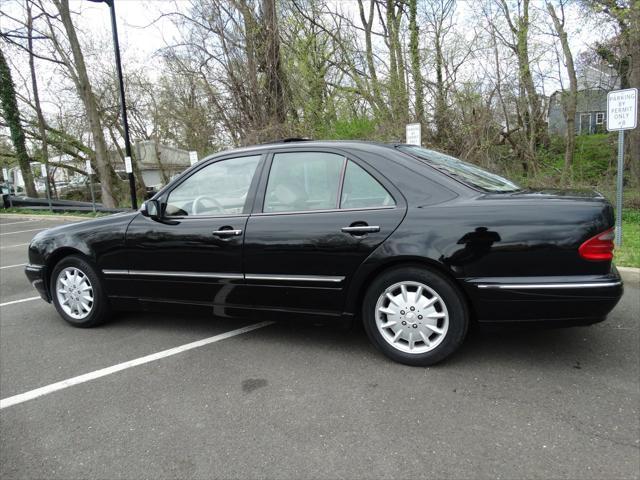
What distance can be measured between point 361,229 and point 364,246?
0.38ft

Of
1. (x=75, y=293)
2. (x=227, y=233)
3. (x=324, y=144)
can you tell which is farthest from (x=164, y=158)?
(x=324, y=144)

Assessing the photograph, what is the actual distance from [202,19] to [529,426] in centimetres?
1337

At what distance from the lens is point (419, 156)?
3.32 meters

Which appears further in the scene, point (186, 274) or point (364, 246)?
point (186, 274)

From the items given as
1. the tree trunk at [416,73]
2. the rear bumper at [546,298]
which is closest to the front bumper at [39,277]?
the rear bumper at [546,298]

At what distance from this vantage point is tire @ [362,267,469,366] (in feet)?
9.63

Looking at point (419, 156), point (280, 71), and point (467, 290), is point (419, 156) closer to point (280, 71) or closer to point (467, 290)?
point (467, 290)

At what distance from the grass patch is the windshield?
2.97 m

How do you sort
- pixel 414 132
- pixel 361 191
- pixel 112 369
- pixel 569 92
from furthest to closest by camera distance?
pixel 569 92 → pixel 414 132 → pixel 112 369 → pixel 361 191

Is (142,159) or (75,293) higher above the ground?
(142,159)

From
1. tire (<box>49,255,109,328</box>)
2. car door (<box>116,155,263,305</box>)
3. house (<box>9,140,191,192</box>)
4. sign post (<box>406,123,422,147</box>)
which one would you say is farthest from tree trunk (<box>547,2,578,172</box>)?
house (<box>9,140,191,192</box>)

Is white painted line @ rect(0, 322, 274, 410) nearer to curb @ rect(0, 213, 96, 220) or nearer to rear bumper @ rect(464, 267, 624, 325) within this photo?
rear bumper @ rect(464, 267, 624, 325)

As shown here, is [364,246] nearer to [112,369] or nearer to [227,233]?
[227,233]

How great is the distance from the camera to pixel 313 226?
321cm
